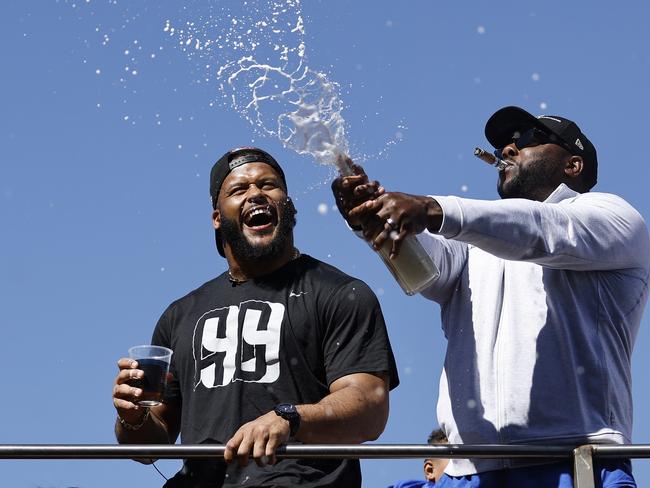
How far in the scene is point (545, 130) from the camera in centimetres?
461

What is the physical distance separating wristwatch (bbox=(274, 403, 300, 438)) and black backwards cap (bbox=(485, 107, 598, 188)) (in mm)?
1657

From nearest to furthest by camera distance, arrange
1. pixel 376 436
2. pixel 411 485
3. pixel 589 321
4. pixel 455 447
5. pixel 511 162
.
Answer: pixel 455 447, pixel 589 321, pixel 376 436, pixel 511 162, pixel 411 485

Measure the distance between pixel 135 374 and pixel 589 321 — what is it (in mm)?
1655

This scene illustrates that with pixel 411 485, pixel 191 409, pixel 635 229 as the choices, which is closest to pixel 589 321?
pixel 635 229

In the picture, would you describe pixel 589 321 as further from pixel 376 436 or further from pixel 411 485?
pixel 411 485

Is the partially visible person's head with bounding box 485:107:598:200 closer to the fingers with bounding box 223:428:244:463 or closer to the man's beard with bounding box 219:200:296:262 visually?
the man's beard with bounding box 219:200:296:262

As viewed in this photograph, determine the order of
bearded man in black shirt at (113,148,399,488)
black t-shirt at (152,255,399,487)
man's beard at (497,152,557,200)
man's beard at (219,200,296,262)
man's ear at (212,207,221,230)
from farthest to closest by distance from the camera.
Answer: man's ear at (212,207,221,230) < man's beard at (219,200,296,262) < man's beard at (497,152,557,200) < black t-shirt at (152,255,399,487) < bearded man in black shirt at (113,148,399,488)

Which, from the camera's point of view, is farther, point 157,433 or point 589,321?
point 157,433

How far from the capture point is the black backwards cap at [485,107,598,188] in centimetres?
458

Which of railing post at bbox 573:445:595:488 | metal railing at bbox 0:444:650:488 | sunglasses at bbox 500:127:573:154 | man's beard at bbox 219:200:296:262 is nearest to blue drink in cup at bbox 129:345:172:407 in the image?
metal railing at bbox 0:444:650:488

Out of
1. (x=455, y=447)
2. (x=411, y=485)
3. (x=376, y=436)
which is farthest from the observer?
(x=411, y=485)

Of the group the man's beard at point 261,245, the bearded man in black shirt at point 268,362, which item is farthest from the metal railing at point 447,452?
the man's beard at point 261,245

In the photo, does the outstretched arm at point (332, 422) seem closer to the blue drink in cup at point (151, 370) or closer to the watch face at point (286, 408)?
the watch face at point (286, 408)

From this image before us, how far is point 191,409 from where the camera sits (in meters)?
4.21
